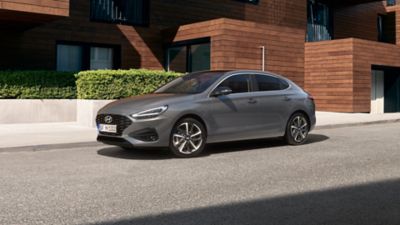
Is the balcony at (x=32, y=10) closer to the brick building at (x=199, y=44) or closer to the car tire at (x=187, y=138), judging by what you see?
the brick building at (x=199, y=44)

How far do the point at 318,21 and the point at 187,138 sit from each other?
21.0 meters

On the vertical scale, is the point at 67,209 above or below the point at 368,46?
below

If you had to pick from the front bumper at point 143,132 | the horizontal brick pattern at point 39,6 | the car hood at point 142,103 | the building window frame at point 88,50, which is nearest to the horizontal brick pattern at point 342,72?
the building window frame at point 88,50

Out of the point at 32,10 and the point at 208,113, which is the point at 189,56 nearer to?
the point at 32,10

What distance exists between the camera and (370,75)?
22.0 m

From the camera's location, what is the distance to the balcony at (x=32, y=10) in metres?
12.6

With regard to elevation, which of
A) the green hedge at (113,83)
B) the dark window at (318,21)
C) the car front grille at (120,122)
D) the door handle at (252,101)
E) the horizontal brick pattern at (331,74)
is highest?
the dark window at (318,21)

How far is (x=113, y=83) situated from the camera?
1322 centimetres

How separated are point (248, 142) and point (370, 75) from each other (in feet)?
44.4

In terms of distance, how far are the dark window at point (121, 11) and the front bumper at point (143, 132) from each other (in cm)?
1125

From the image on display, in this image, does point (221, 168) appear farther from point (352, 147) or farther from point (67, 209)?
point (352, 147)

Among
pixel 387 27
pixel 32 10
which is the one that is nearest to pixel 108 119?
pixel 32 10

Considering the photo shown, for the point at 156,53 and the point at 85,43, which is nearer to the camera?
the point at 85,43

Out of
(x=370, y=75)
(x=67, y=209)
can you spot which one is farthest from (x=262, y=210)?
(x=370, y=75)
